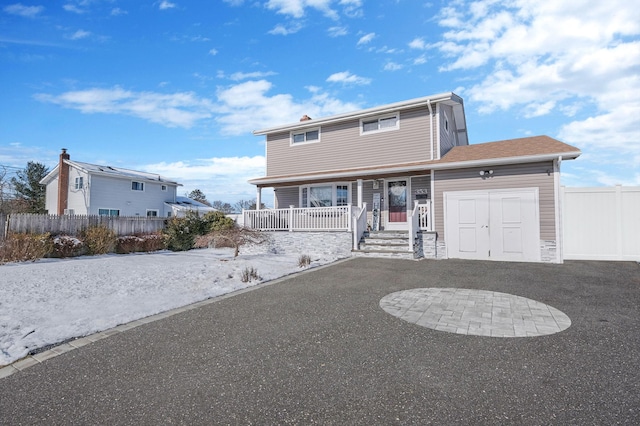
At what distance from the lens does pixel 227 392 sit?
236cm

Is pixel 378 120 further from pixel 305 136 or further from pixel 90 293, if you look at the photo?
pixel 90 293

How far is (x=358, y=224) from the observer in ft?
38.2

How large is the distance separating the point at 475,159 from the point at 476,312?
24.0 ft

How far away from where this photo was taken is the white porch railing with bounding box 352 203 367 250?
11.4m

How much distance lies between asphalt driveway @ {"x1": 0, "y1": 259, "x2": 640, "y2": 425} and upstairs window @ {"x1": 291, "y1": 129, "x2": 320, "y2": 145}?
1161cm

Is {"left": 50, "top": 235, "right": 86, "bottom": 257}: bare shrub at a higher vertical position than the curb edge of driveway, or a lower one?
higher

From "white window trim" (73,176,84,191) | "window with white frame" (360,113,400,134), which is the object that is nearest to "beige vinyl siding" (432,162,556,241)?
"window with white frame" (360,113,400,134)

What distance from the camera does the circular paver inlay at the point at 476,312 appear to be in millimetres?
3760

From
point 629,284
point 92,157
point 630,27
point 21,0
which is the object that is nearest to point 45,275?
point 21,0

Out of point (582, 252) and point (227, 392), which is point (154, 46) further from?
point (582, 252)

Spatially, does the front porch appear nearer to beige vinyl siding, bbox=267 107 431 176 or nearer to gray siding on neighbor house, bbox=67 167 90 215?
beige vinyl siding, bbox=267 107 431 176

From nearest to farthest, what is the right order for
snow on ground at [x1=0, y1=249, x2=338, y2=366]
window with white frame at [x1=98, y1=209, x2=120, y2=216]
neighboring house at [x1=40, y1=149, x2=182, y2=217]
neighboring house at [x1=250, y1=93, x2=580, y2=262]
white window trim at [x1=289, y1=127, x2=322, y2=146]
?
snow on ground at [x1=0, y1=249, x2=338, y2=366], neighboring house at [x1=250, y1=93, x2=580, y2=262], white window trim at [x1=289, y1=127, x2=322, y2=146], neighboring house at [x1=40, y1=149, x2=182, y2=217], window with white frame at [x1=98, y1=209, x2=120, y2=216]

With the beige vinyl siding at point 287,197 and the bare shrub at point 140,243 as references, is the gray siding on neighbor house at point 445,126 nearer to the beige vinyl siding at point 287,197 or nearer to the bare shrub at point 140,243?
the beige vinyl siding at point 287,197

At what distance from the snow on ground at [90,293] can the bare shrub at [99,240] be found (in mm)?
2485
